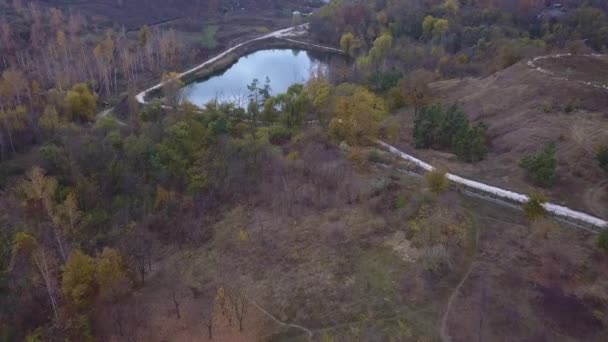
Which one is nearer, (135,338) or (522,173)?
(135,338)

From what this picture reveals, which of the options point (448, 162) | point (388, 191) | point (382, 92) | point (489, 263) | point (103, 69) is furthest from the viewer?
point (103, 69)

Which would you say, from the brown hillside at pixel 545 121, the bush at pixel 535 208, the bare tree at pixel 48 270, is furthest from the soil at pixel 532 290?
the bare tree at pixel 48 270

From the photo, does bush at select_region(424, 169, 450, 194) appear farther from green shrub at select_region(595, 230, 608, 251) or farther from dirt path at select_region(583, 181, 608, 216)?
green shrub at select_region(595, 230, 608, 251)

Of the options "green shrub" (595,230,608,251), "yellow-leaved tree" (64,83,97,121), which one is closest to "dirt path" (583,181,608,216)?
"green shrub" (595,230,608,251)

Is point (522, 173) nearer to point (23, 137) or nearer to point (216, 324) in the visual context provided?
point (216, 324)

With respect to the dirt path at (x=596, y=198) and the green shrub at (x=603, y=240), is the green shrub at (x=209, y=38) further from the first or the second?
the green shrub at (x=603, y=240)

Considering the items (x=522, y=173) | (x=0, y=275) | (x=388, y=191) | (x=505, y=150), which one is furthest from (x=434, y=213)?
(x=0, y=275)

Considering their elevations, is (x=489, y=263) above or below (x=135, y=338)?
above
